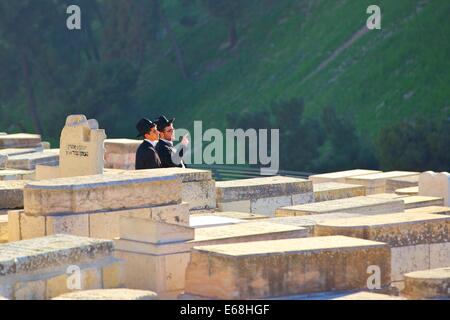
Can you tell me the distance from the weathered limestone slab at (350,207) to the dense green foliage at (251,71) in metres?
22.7

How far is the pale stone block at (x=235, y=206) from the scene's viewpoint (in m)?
14.5

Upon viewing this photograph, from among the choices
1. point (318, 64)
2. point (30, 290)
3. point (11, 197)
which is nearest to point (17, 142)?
point (11, 197)

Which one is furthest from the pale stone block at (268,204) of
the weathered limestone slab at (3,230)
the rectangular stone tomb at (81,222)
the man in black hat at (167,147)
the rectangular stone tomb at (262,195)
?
the weathered limestone slab at (3,230)

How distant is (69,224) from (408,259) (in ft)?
9.89

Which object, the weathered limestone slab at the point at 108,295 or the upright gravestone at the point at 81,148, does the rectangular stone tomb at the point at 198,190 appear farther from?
the weathered limestone slab at the point at 108,295

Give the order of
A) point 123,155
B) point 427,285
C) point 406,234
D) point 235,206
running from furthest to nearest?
point 123,155
point 235,206
point 406,234
point 427,285

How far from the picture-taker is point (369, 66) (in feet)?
158

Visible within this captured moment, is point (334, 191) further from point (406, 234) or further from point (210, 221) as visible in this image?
point (406, 234)

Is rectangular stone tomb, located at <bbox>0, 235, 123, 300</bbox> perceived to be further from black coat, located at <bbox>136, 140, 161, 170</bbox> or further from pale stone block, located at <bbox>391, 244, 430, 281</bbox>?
black coat, located at <bbox>136, 140, 161, 170</bbox>

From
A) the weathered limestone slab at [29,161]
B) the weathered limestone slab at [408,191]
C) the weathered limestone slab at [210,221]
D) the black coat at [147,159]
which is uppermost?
the black coat at [147,159]

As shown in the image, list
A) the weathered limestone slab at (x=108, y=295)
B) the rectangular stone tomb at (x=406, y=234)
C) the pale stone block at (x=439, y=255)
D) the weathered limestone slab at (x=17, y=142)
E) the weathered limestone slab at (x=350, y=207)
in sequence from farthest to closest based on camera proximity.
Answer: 1. the weathered limestone slab at (x=17, y=142)
2. the weathered limestone slab at (x=350, y=207)
3. the pale stone block at (x=439, y=255)
4. the rectangular stone tomb at (x=406, y=234)
5. the weathered limestone slab at (x=108, y=295)

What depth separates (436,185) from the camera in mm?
15500

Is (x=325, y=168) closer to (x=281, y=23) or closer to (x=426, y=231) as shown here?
(x=281, y=23)

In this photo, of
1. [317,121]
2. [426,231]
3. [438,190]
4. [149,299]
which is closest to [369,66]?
[317,121]
